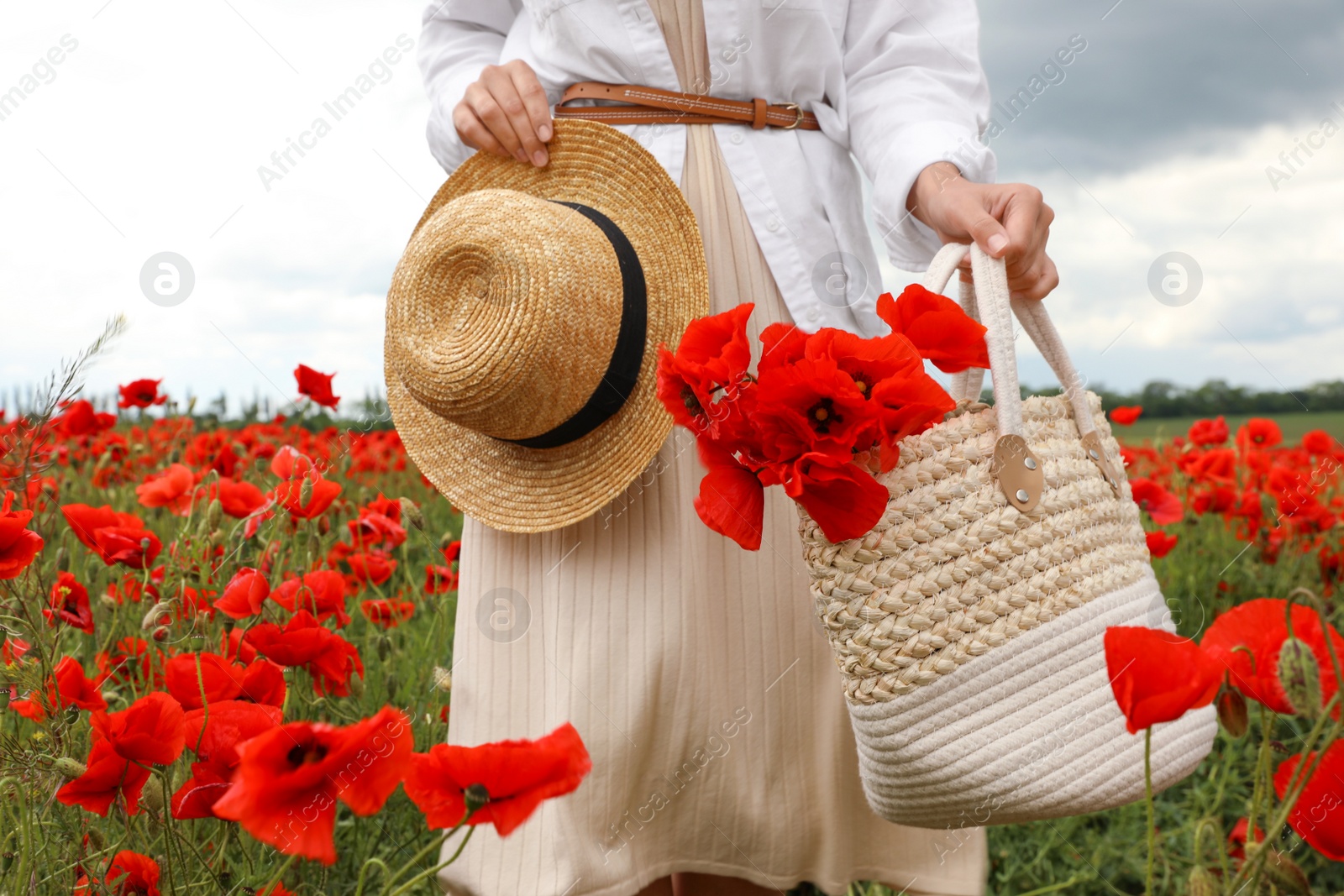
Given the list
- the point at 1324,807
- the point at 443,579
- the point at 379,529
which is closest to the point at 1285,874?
the point at 1324,807

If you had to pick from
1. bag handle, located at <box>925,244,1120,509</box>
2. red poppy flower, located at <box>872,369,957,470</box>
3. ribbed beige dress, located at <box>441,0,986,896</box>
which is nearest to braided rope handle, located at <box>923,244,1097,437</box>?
bag handle, located at <box>925,244,1120,509</box>

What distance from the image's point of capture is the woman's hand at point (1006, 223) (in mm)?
772

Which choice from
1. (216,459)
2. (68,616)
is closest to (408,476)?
(216,459)

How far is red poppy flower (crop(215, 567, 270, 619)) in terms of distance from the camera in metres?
0.92

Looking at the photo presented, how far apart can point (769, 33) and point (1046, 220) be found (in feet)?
1.24

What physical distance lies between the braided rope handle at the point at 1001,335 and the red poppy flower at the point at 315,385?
1.11 meters

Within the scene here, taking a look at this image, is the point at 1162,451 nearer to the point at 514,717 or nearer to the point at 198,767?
the point at 514,717

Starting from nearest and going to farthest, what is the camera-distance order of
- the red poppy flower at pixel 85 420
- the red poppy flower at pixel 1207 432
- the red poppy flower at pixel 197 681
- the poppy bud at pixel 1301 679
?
the poppy bud at pixel 1301 679
the red poppy flower at pixel 197 681
the red poppy flower at pixel 85 420
the red poppy flower at pixel 1207 432

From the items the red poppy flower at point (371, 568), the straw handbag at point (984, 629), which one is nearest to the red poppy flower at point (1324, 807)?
the straw handbag at point (984, 629)

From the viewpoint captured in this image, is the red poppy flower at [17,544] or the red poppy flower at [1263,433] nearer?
the red poppy flower at [17,544]

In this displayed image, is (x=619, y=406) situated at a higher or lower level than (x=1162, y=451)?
lower

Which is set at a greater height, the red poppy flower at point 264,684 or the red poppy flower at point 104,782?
the red poppy flower at point 264,684

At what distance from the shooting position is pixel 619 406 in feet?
3.20

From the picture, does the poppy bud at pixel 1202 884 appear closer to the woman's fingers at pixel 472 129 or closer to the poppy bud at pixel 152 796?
the poppy bud at pixel 152 796
